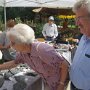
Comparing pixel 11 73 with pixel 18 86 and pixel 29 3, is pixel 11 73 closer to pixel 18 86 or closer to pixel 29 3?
pixel 18 86

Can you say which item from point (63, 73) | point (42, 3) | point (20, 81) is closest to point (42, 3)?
point (42, 3)

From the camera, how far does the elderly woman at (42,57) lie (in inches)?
106

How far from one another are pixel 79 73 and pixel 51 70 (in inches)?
18.9

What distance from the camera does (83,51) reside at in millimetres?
2312

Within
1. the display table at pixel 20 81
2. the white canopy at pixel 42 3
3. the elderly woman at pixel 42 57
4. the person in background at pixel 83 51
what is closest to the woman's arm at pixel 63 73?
the elderly woman at pixel 42 57

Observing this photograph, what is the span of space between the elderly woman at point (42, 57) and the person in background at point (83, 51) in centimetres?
A: 31

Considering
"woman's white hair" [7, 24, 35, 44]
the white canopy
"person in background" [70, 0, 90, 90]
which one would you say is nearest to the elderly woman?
"woman's white hair" [7, 24, 35, 44]

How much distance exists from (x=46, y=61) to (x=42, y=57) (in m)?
0.05

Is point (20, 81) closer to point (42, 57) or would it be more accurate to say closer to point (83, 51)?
point (42, 57)

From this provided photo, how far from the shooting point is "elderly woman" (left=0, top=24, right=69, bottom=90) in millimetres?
2686

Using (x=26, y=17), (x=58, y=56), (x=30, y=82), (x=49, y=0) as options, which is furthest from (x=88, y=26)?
(x=26, y=17)

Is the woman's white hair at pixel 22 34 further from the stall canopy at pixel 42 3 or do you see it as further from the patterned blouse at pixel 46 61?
the stall canopy at pixel 42 3

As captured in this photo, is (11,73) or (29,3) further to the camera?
(29,3)

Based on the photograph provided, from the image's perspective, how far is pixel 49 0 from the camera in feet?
39.7
